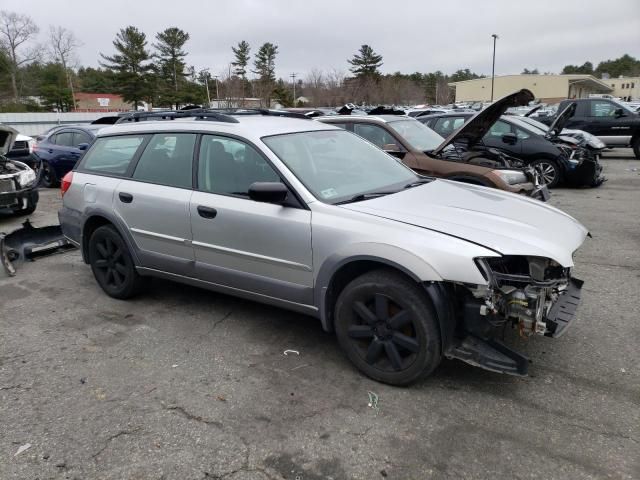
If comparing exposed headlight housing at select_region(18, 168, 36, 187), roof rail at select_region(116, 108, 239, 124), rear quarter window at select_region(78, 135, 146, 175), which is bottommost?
exposed headlight housing at select_region(18, 168, 36, 187)

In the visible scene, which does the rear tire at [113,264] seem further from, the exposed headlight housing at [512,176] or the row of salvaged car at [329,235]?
the exposed headlight housing at [512,176]

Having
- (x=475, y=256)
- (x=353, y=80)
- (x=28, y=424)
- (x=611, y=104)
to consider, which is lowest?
(x=28, y=424)

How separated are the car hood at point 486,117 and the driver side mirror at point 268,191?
13.1 feet

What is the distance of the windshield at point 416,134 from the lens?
769 centimetres

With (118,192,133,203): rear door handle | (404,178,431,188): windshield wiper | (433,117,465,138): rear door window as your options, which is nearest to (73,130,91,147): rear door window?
(433,117,465,138): rear door window

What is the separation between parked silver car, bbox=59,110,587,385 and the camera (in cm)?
304

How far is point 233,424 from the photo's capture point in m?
3.01

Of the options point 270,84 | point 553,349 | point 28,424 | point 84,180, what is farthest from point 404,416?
point 270,84

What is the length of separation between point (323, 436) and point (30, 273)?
4.67m

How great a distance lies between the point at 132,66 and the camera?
184ft

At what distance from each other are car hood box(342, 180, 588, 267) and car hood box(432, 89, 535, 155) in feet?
9.50

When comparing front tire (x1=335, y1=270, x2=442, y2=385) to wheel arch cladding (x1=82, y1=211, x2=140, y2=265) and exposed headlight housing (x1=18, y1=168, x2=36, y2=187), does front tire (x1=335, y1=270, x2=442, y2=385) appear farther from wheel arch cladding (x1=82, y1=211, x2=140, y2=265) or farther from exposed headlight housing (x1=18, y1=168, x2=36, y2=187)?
exposed headlight housing (x1=18, y1=168, x2=36, y2=187)

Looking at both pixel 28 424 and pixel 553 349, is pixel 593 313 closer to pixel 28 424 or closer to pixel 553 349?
pixel 553 349

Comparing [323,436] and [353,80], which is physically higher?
[353,80]
